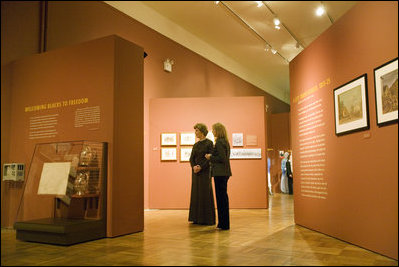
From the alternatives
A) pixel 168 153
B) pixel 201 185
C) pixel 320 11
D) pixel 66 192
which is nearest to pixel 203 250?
pixel 66 192

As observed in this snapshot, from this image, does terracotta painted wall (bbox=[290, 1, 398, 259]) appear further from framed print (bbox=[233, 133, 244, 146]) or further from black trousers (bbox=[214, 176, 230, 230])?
framed print (bbox=[233, 133, 244, 146])

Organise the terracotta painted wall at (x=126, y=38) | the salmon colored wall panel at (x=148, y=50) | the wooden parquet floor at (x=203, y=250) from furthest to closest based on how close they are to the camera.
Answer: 1. the salmon colored wall panel at (x=148, y=50)
2. the terracotta painted wall at (x=126, y=38)
3. the wooden parquet floor at (x=203, y=250)

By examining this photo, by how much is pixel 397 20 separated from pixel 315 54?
1561 mm

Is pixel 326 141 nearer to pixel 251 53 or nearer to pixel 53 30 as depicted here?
pixel 53 30

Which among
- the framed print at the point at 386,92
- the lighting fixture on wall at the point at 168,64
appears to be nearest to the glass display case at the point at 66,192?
the framed print at the point at 386,92

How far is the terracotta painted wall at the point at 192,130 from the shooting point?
739 centimetres

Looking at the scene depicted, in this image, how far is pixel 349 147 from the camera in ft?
12.3

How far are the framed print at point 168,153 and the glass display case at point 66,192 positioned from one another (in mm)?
3271

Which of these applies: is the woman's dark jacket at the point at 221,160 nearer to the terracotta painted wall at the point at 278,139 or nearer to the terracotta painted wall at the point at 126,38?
the terracotta painted wall at the point at 126,38

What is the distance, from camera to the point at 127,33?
704cm

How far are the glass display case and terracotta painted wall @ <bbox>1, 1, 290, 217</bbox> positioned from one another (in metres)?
1.37

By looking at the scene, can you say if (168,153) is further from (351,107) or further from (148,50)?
(351,107)

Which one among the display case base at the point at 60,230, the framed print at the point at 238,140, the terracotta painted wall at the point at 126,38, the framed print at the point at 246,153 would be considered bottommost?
the display case base at the point at 60,230

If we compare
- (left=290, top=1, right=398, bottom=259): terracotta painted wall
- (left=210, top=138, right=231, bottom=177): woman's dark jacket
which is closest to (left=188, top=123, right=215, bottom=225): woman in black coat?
(left=210, top=138, right=231, bottom=177): woman's dark jacket
